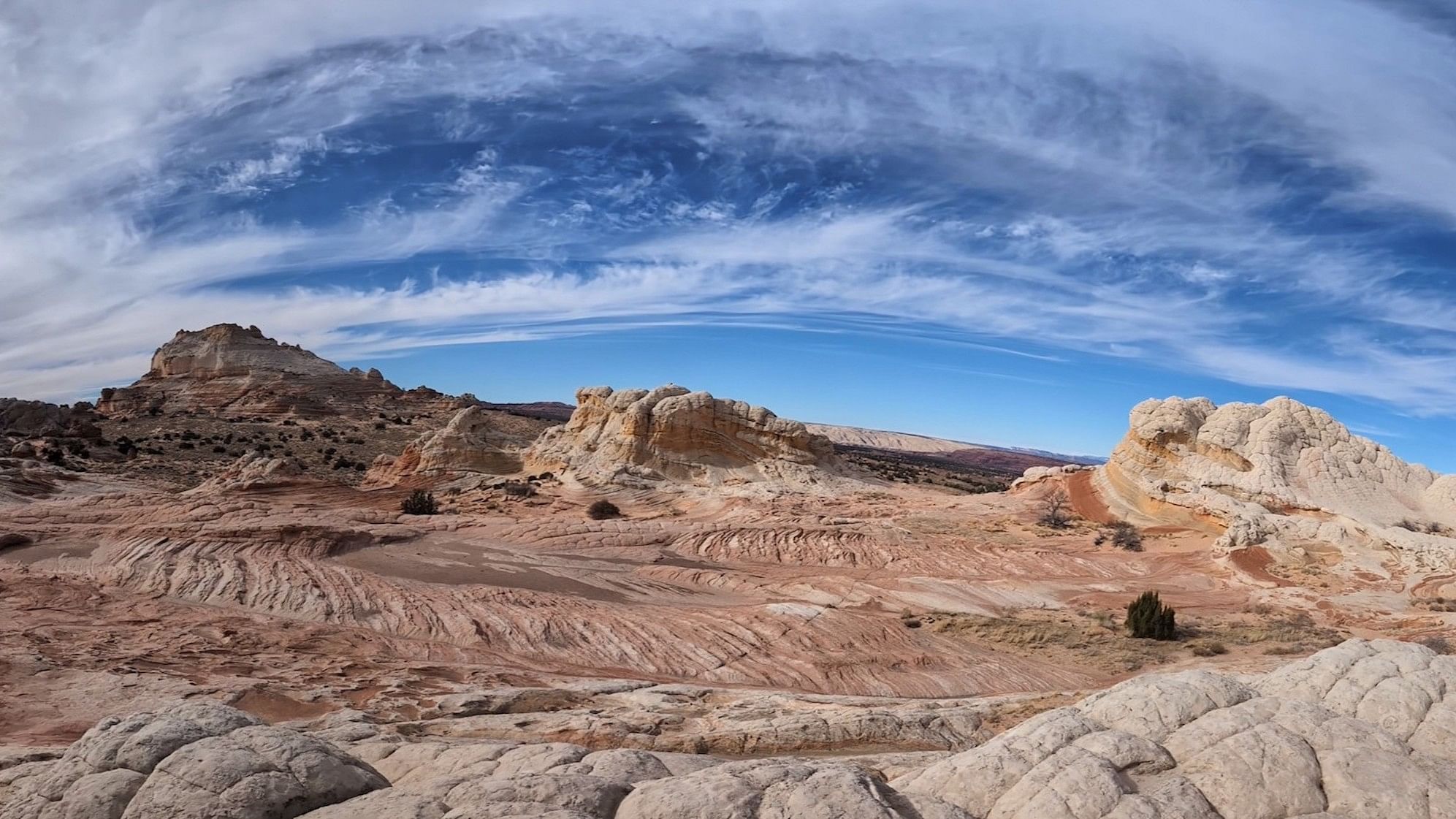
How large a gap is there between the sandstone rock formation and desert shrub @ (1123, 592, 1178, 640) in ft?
101

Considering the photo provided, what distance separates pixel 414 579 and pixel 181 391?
62665mm

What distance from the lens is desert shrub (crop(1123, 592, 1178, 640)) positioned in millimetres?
18031

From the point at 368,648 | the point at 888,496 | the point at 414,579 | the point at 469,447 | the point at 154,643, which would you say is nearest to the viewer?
the point at 154,643

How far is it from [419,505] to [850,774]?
2915cm

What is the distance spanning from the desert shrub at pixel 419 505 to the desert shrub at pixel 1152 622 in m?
23.9

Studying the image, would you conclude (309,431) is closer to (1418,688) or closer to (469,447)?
(469,447)

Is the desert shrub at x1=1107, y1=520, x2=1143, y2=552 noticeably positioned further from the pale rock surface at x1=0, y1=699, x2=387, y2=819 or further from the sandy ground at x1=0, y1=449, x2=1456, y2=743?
the pale rock surface at x1=0, y1=699, x2=387, y2=819

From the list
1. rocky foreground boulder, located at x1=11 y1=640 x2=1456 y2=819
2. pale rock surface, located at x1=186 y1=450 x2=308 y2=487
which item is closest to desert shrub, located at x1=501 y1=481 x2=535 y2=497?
pale rock surface, located at x1=186 y1=450 x2=308 y2=487

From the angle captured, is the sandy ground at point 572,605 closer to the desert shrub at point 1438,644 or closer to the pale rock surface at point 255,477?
the pale rock surface at point 255,477

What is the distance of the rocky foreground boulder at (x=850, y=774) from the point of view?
18.2ft

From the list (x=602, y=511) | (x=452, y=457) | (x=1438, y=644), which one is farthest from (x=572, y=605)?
(x=452, y=457)

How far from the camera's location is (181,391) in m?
69.6

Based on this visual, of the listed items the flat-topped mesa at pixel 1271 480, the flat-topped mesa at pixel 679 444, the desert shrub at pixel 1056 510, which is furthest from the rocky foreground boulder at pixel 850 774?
the flat-topped mesa at pixel 679 444

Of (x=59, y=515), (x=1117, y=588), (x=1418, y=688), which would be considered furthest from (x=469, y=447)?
(x=1418, y=688)
